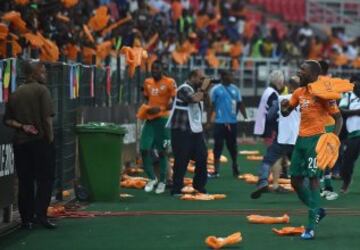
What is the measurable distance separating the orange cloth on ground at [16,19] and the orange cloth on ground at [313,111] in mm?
6279

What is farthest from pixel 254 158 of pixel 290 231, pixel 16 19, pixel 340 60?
pixel 340 60

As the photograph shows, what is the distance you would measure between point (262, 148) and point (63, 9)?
896 cm

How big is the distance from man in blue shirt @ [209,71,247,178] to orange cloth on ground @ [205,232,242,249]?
8374 mm

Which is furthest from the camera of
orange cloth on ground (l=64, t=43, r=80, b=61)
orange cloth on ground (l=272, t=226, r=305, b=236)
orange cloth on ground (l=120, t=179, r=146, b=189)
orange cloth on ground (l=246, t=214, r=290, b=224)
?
→ orange cloth on ground (l=64, t=43, r=80, b=61)

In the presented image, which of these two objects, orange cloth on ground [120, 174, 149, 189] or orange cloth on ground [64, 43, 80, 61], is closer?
orange cloth on ground [120, 174, 149, 189]

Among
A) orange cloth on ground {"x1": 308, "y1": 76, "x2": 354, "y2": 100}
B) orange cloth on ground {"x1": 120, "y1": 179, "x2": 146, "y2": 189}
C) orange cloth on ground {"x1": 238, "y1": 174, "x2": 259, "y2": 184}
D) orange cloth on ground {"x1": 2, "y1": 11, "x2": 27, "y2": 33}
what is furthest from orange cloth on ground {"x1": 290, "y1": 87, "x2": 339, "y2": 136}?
orange cloth on ground {"x1": 238, "y1": 174, "x2": 259, "y2": 184}

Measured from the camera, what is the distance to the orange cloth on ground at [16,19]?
1511 cm

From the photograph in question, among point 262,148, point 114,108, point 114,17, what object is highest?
point 114,17

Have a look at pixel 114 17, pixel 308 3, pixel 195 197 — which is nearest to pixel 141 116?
pixel 195 197

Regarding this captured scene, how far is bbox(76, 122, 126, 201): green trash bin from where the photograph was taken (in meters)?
13.5

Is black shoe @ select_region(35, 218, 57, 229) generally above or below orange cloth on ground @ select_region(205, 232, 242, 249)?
below

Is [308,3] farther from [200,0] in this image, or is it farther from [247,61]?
[247,61]

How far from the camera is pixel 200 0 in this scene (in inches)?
1358

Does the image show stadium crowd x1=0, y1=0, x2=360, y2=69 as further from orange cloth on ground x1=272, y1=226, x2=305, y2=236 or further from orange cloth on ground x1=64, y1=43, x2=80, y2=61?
orange cloth on ground x1=272, y1=226, x2=305, y2=236
